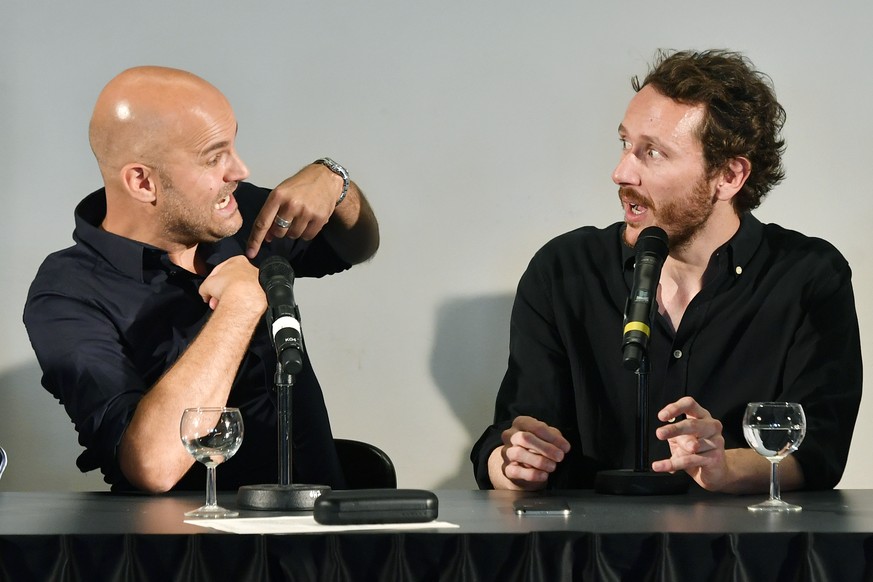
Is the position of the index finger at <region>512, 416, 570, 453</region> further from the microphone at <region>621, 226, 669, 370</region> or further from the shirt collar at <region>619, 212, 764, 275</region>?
the shirt collar at <region>619, 212, 764, 275</region>

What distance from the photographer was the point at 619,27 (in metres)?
3.11

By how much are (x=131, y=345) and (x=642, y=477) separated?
1191 mm

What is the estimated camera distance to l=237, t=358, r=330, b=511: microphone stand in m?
1.75

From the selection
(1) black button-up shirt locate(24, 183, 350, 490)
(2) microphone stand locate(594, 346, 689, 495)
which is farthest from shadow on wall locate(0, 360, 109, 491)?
(2) microphone stand locate(594, 346, 689, 495)

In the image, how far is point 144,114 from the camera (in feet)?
8.41

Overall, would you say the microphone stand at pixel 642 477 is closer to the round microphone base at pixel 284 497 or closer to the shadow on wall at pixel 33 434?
the round microphone base at pixel 284 497

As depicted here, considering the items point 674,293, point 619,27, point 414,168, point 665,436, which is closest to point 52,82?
point 414,168

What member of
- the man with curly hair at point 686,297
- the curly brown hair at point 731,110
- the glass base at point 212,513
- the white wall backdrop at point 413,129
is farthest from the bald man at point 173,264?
the curly brown hair at point 731,110

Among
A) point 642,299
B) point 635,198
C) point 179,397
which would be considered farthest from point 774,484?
point 179,397

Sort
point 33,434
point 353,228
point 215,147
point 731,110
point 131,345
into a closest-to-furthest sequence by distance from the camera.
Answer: point 131,345 < point 215,147 < point 731,110 < point 353,228 < point 33,434

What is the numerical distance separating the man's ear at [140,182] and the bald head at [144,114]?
0.02 meters

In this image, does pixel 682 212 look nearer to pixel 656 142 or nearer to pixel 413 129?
pixel 656 142

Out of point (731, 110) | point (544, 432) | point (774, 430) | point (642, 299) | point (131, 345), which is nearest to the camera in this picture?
point (774, 430)

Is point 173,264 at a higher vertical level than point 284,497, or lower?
higher
